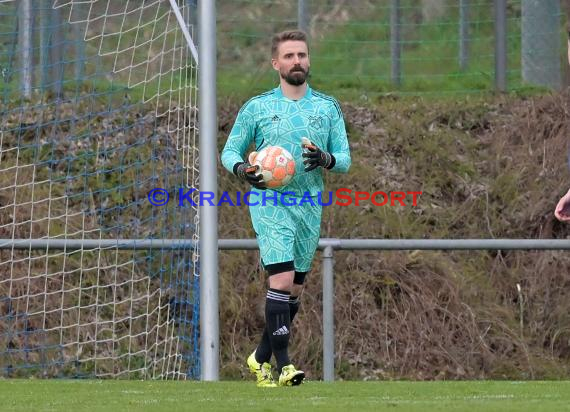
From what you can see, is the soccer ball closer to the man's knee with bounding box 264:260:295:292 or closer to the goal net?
the man's knee with bounding box 264:260:295:292

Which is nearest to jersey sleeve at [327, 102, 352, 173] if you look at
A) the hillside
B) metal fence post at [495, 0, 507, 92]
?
the hillside

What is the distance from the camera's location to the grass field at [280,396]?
6.36m

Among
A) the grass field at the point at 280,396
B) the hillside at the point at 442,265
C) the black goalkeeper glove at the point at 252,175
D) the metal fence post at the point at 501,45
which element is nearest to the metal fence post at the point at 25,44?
the hillside at the point at 442,265

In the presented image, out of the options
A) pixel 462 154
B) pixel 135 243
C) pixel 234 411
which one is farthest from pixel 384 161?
pixel 234 411

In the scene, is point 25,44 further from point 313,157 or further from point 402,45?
point 313,157

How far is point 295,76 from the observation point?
25.2 feet

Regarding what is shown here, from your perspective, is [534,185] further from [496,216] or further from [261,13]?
[261,13]

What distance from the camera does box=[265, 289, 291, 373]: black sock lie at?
7.50 metres

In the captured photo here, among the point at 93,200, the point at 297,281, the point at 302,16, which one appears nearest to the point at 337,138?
the point at 297,281

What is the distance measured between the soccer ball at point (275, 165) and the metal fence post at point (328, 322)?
7.89 ft

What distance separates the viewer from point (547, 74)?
14070mm

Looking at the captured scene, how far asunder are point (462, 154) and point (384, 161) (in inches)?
29.2

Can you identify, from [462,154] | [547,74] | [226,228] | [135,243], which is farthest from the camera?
[547,74]

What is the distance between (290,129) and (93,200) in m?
4.72
